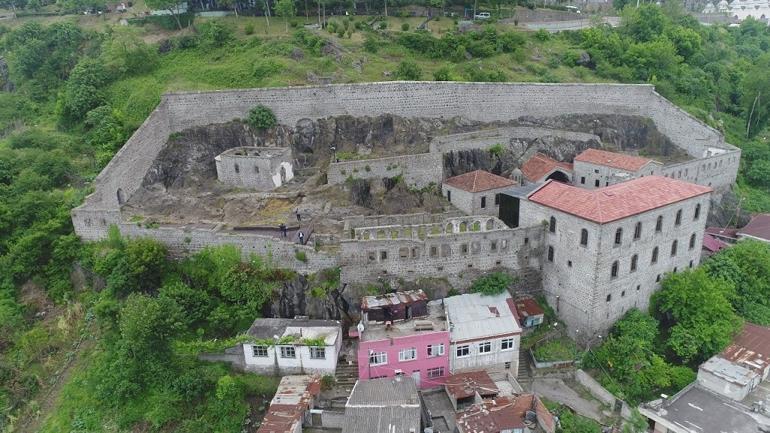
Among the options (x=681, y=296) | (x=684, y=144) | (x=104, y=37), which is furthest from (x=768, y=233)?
(x=104, y=37)

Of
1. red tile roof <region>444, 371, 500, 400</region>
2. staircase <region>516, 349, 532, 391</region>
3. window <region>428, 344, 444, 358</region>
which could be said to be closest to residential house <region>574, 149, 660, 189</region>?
staircase <region>516, 349, 532, 391</region>

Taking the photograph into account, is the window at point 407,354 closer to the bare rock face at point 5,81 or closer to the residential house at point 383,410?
the residential house at point 383,410

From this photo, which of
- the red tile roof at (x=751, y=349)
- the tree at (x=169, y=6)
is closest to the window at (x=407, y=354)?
the red tile roof at (x=751, y=349)

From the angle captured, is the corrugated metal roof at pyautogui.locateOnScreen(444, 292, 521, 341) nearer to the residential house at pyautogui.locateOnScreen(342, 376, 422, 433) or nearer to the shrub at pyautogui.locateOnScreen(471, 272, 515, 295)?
the shrub at pyautogui.locateOnScreen(471, 272, 515, 295)

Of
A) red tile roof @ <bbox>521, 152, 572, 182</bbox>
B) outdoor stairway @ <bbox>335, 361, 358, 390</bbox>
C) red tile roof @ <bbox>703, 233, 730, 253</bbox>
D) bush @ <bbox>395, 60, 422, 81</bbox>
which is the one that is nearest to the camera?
outdoor stairway @ <bbox>335, 361, 358, 390</bbox>

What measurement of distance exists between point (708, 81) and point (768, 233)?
24409 mm

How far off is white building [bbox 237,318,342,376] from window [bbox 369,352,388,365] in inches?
68.7

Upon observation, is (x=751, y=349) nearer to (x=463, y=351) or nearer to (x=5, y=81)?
(x=463, y=351)

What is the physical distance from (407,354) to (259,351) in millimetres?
6902

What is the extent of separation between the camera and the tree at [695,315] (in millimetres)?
28047

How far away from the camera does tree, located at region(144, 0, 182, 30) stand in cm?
4981

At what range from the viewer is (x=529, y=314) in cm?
2819

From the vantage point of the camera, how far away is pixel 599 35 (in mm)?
58188

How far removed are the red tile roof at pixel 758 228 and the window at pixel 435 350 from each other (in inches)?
1039
